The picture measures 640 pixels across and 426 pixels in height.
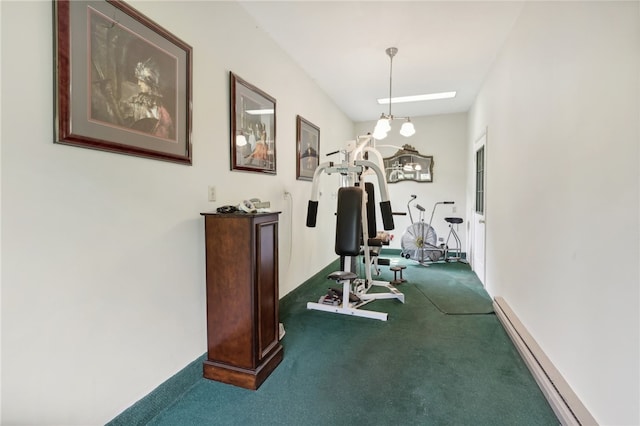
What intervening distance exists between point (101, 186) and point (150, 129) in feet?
1.36

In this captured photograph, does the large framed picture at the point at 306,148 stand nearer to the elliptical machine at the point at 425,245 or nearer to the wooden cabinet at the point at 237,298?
the wooden cabinet at the point at 237,298

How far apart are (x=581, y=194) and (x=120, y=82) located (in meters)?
2.38

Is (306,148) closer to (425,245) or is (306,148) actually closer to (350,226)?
(350,226)

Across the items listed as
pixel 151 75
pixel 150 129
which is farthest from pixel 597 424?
pixel 151 75

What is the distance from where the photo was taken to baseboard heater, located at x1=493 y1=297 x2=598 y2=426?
1503 millimetres

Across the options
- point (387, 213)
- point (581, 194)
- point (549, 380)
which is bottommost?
point (549, 380)

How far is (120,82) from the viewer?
1.46 meters

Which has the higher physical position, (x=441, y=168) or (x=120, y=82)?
(x=441, y=168)

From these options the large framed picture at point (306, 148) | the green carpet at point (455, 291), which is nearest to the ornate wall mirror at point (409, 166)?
the green carpet at point (455, 291)

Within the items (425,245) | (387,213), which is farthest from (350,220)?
(425,245)

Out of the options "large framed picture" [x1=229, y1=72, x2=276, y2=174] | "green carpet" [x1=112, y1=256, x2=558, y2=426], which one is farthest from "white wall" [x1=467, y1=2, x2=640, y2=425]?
"large framed picture" [x1=229, y1=72, x2=276, y2=174]

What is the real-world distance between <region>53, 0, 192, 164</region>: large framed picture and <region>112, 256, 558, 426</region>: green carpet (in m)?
1.41

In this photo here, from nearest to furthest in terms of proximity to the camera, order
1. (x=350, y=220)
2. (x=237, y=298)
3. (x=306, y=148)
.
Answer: (x=237, y=298)
(x=350, y=220)
(x=306, y=148)

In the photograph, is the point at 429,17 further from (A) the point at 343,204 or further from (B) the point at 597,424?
(B) the point at 597,424
